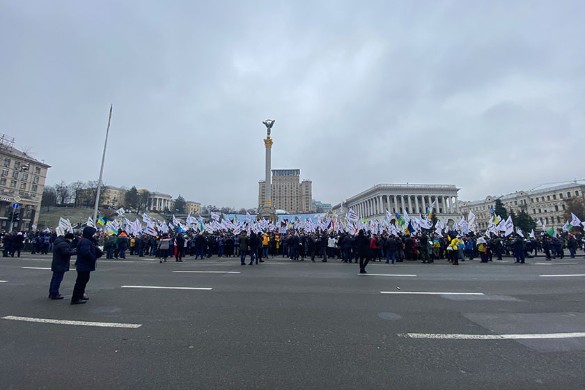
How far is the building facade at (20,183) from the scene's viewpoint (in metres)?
69.9

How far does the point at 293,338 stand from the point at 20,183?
327 ft

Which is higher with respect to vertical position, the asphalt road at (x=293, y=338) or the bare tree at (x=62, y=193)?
the bare tree at (x=62, y=193)

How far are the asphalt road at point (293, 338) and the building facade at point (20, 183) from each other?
83.9 metres

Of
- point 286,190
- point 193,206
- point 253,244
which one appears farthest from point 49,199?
point 253,244

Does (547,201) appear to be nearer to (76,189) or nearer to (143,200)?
(143,200)

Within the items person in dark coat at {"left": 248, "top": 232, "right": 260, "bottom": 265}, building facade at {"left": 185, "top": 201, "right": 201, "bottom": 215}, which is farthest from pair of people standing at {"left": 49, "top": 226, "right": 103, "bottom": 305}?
building facade at {"left": 185, "top": 201, "right": 201, "bottom": 215}

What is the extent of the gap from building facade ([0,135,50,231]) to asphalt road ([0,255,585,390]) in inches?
3302

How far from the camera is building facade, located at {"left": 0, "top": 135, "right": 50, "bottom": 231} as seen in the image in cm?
6994

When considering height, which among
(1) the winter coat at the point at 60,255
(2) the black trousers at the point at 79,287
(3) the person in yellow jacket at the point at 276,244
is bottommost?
(2) the black trousers at the point at 79,287

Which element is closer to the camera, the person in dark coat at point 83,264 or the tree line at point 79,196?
the person in dark coat at point 83,264

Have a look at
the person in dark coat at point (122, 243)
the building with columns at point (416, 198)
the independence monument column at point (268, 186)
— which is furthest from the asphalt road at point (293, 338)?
the building with columns at point (416, 198)

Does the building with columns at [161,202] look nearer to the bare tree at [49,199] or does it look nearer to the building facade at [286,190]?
the bare tree at [49,199]

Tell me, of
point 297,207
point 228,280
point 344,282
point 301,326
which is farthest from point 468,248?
point 297,207

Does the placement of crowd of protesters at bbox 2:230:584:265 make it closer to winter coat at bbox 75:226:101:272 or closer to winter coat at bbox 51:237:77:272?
winter coat at bbox 51:237:77:272
